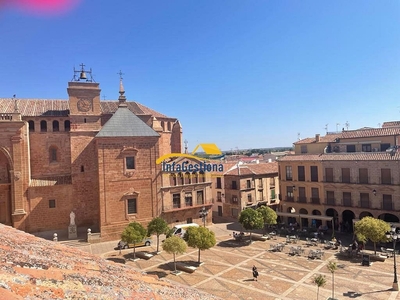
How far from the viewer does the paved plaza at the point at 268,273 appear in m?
15.4

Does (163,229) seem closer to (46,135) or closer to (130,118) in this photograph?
(130,118)

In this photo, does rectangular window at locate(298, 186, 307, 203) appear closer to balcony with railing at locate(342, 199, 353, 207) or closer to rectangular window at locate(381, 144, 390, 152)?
balcony with railing at locate(342, 199, 353, 207)

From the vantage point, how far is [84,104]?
2938cm

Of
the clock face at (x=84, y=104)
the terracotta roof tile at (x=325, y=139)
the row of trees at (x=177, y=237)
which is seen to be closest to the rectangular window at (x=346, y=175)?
the terracotta roof tile at (x=325, y=139)

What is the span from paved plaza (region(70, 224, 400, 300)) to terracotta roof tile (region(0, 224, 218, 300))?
12.0m

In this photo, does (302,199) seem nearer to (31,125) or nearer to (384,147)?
(384,147)

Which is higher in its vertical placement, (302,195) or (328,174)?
(328,174)

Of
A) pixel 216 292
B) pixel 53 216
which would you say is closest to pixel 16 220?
pixel 53 216

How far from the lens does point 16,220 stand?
2642cm

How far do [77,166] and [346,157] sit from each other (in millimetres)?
26253

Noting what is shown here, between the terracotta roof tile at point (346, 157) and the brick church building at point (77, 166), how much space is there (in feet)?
46.6

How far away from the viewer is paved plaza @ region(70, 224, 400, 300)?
15.4 meters

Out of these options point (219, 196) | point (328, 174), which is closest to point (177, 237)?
point (328, 174)

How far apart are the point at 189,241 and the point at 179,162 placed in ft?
39.6
